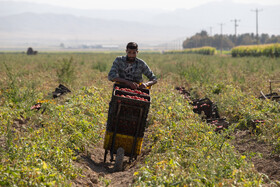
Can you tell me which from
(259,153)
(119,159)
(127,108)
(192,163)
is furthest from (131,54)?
(259,153)

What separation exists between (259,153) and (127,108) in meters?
2.08

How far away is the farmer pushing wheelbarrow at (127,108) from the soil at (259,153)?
5.53 ft

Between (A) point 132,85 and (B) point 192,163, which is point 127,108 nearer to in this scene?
(A) point 132,85

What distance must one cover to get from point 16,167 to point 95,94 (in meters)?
6.51

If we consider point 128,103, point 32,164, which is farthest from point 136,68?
point 32,164

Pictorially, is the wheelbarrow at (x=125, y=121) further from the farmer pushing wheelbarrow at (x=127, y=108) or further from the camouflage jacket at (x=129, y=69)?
the camouflage jacket at (x=129, y=69)

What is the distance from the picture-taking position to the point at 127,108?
582 centimetres

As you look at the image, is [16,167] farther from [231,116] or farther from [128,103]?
[231,116]

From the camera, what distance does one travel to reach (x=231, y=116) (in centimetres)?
941

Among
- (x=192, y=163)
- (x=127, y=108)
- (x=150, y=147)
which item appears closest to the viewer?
(x=192, y=163)

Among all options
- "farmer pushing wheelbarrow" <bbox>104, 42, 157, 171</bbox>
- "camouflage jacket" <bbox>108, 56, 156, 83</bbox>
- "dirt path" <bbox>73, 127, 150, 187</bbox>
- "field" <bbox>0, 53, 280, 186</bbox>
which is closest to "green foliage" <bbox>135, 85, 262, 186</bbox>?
"field" <bbox>0, 53, 280, 186</bbox>

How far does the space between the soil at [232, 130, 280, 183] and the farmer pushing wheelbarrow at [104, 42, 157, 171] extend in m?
1.69

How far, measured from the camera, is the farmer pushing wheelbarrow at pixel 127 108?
567cm

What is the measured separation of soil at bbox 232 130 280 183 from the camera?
543cm
